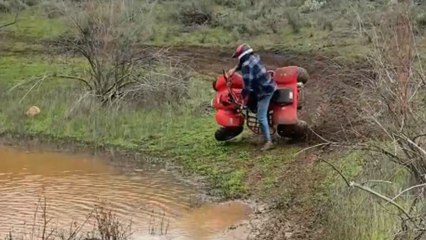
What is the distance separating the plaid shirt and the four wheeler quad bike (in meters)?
0.18

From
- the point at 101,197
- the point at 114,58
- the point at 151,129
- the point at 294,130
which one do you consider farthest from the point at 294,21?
the point at 101,197

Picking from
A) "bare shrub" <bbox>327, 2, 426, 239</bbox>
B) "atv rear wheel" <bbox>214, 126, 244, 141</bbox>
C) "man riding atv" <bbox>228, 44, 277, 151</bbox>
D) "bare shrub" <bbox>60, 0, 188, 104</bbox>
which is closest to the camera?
"bare shrub" <bbox>327, 2, 426, 239</bbox>

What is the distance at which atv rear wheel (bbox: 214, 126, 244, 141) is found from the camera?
1393 cm

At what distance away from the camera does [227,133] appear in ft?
46.1

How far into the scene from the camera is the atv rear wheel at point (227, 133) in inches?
548

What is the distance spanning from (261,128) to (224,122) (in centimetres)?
65

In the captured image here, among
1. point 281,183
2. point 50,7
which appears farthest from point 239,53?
point 50,7

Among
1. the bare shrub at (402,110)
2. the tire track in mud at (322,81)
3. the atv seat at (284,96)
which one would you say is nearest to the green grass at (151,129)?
the atv seat at (284,96)

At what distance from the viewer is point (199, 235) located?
1011cm

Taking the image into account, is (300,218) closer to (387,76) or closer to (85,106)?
(387,76)

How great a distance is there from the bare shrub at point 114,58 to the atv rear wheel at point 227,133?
311 centimetres

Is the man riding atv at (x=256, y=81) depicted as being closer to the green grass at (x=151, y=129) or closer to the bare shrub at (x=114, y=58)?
the green grass at (x=151, y=129)

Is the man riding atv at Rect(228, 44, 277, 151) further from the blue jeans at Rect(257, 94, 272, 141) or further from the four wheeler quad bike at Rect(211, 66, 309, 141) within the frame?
the four wheeler quad bike at Rect(211, 66, 309, 141)

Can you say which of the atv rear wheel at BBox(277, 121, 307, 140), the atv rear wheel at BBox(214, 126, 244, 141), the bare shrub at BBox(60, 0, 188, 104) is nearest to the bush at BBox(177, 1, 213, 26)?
the bare shrub at BBox(60, 0, 188, 104)
